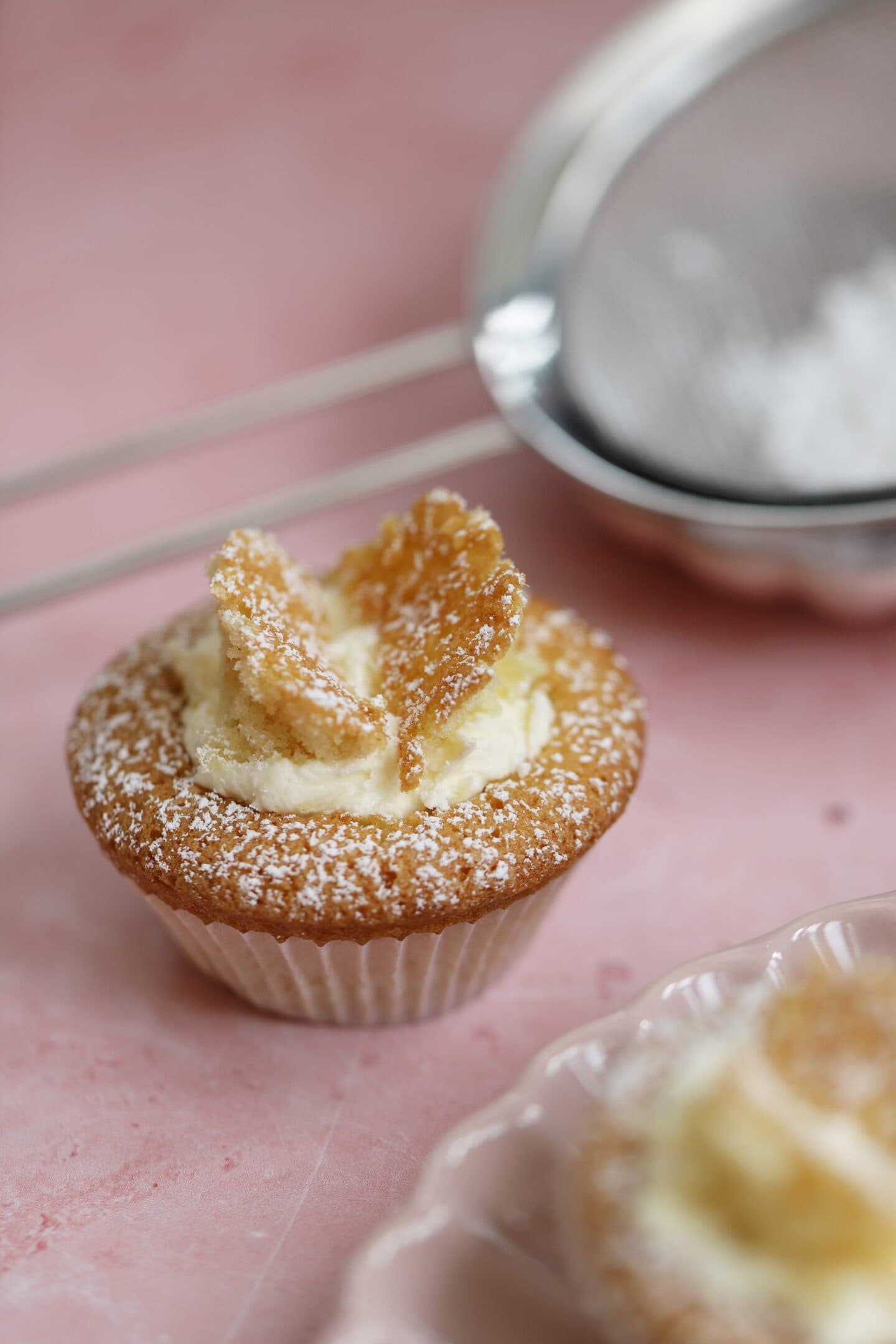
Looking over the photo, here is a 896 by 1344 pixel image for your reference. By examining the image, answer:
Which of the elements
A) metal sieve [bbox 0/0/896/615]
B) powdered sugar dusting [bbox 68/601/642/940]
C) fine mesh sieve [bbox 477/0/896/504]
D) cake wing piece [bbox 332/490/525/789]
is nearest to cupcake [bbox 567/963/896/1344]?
powdered sugar dusting [bbox 68/601/642/940]

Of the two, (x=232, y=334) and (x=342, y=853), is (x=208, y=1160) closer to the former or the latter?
(x=342, y=853)

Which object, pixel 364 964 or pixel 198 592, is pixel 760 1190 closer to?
pixel 364 964

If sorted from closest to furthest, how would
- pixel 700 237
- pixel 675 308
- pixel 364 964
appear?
pixel 364 964, pixel 675 308, pixel 700 237

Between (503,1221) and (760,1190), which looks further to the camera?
(503,1221)

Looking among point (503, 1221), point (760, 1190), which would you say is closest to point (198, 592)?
point (503, 1221)

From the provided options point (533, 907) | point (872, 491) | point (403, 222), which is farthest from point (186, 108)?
point (533, 907)

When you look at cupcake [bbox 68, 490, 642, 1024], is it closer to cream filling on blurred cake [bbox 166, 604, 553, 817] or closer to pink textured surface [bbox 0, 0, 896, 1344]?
cream filling on blurred cake [bbox 166, 604, 553, 817]
